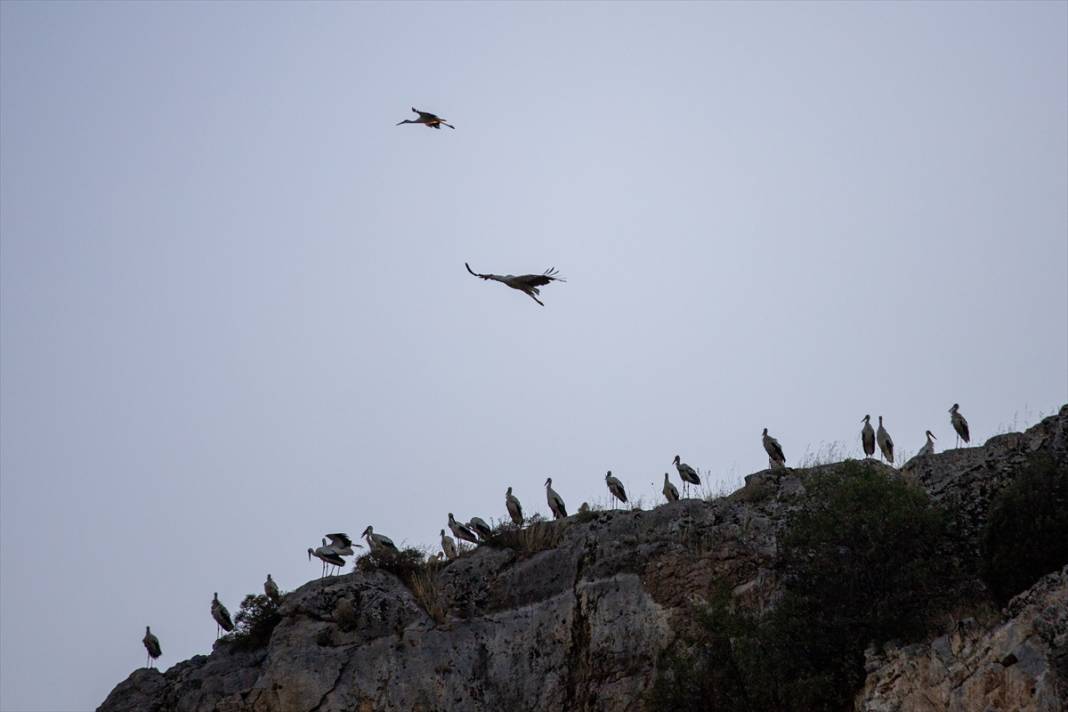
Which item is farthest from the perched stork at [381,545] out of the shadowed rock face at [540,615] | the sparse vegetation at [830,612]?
the sparse vegetation at [830,612]

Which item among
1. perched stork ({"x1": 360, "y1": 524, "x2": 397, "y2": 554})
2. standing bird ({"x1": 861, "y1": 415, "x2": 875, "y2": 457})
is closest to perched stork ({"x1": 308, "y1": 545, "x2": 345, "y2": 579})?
perched stork ({"x1": 360, "y1": 524, "x2": 397, "y2": 554})

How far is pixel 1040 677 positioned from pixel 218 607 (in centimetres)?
2252

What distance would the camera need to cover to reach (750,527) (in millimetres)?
31297

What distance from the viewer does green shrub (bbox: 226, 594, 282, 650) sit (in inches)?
1348

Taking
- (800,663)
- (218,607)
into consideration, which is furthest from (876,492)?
(218,607)

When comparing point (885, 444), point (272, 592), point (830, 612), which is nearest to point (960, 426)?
point (885, 444)

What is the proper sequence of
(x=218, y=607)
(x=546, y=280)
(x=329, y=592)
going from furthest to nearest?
(x=218, y=607) < (x=329, y=592) < (x=546, y=280)

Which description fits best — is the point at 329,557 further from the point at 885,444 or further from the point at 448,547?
the point at 885,444

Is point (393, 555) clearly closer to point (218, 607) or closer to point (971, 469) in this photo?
point (218, 607)

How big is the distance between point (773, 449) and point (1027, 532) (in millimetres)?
10779

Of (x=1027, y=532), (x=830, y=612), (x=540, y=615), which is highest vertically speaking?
(x=540, y=615)

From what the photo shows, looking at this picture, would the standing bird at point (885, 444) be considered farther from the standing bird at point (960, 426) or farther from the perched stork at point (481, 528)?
the perched stork at point (481, 528)

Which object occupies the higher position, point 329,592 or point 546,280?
point 546,280

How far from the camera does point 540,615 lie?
1261 inches
